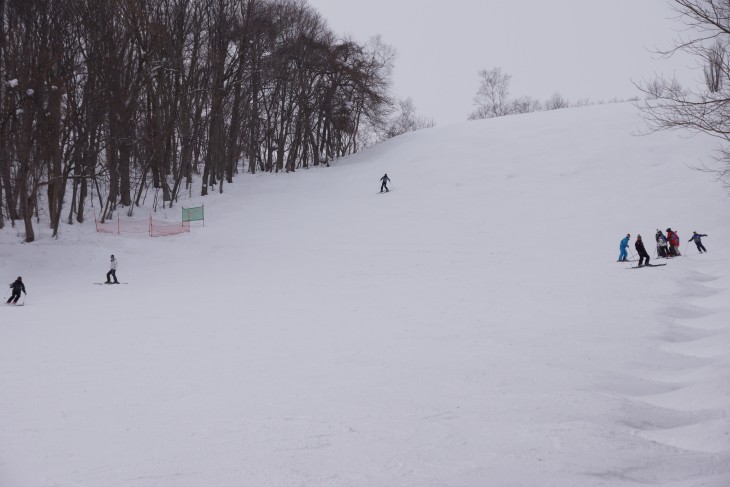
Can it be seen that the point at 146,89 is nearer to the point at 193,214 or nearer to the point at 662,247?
the point at 193,214

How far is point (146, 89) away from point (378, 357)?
98.9 feet

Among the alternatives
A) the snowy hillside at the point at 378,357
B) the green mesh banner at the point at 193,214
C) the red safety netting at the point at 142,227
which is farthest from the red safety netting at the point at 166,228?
the snowy hillside at the point at 378,357

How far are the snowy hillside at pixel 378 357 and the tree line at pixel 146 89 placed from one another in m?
4.18

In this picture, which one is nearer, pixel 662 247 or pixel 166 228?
pixel 662 247

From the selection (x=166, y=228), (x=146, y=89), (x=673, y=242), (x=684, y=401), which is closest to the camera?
(x=684, y=401)

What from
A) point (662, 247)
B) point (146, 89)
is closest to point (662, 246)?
point (662, 247)

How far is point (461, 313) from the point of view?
1545cm

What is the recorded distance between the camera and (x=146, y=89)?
36031 millimetres

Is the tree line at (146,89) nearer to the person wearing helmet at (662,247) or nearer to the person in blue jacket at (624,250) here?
the person in blue jacket at (624,250)

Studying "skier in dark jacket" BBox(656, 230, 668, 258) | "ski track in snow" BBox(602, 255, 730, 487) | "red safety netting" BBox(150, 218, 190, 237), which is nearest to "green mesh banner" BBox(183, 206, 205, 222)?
"red safety netting" BBox(150, 218, 190, 237)

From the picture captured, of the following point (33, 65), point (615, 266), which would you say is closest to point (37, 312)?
point (33, 65)

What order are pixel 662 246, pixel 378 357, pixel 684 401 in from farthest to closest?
pixel 662 246 < pixel 378 357 < pixel 684 401

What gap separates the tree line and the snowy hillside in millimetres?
4177

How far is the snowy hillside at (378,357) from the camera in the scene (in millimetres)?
6707
